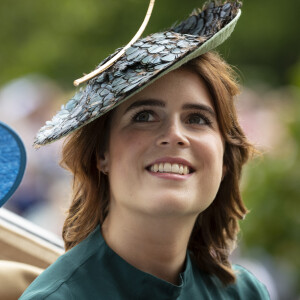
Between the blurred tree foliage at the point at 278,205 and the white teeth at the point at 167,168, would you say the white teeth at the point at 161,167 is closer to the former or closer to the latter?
the white teeth at the point at 167,168

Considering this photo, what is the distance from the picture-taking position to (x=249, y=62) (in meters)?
8.77

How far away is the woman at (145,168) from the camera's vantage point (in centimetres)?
195

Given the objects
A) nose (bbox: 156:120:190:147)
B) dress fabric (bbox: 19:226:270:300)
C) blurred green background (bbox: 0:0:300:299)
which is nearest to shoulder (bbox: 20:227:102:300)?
dress fabric (bbox: 19:226:270:300)

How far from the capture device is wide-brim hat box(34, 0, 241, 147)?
1850 millimetres

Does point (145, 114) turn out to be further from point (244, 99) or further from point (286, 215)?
point (244, 99)

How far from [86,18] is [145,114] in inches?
251

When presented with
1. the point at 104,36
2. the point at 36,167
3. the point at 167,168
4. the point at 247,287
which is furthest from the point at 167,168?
the point at 104,36

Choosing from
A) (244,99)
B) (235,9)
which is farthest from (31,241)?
(244,99)

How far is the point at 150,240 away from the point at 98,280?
6.9 inches

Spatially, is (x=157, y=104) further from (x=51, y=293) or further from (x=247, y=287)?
(x=247, y=287)

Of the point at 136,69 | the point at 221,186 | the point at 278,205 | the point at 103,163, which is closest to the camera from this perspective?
the point at 136,69

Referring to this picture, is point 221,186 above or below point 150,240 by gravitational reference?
above

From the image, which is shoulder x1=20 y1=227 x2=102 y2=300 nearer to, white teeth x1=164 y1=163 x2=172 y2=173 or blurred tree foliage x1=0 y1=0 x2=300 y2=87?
white teeth x1=164 y1=163 x2=172 y2=173

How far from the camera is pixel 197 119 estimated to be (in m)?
2.06
